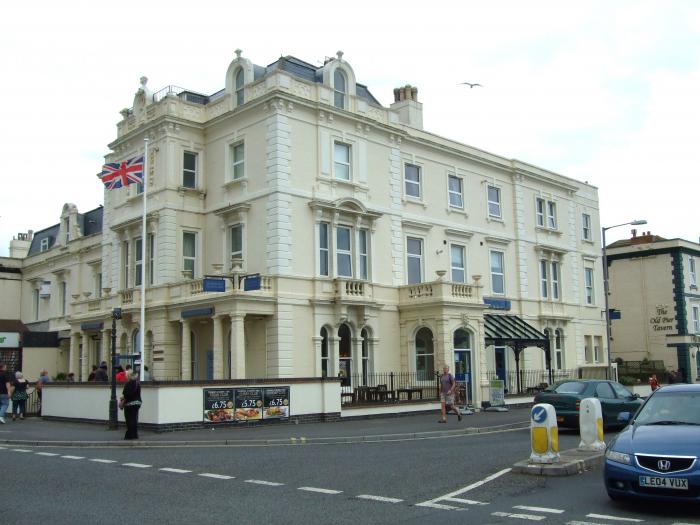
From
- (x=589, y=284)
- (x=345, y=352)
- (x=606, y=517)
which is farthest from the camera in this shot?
(x=589, y=284)

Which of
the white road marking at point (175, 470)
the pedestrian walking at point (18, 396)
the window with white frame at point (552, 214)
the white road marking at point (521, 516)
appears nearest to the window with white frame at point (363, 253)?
the pedestrian walking at point (18, 396)

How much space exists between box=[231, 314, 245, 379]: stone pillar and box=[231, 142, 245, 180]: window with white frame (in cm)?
661

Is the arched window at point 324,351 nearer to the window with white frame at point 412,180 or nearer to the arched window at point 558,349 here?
the window with white frame at point 412,180

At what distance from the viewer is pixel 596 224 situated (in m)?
47.2

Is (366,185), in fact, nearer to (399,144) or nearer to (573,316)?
(399,144)

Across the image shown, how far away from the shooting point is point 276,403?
23.5m

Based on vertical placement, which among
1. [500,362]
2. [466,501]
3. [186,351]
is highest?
[186,351]

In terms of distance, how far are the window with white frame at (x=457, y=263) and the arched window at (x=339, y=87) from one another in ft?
28.9

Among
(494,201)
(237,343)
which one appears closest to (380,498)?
(237,343)

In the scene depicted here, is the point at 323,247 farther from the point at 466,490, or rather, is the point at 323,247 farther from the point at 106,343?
the point at 466,490

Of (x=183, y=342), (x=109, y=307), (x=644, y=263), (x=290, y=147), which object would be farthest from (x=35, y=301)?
(x=644, y=263)

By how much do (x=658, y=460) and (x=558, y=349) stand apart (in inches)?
1308

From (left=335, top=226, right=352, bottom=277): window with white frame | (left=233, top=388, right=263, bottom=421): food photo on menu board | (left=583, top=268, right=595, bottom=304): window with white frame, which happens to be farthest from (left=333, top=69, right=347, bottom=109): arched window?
(left=583, top=268, right=595, bottom=304): window with white frame

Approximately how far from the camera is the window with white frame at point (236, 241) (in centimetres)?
3070
